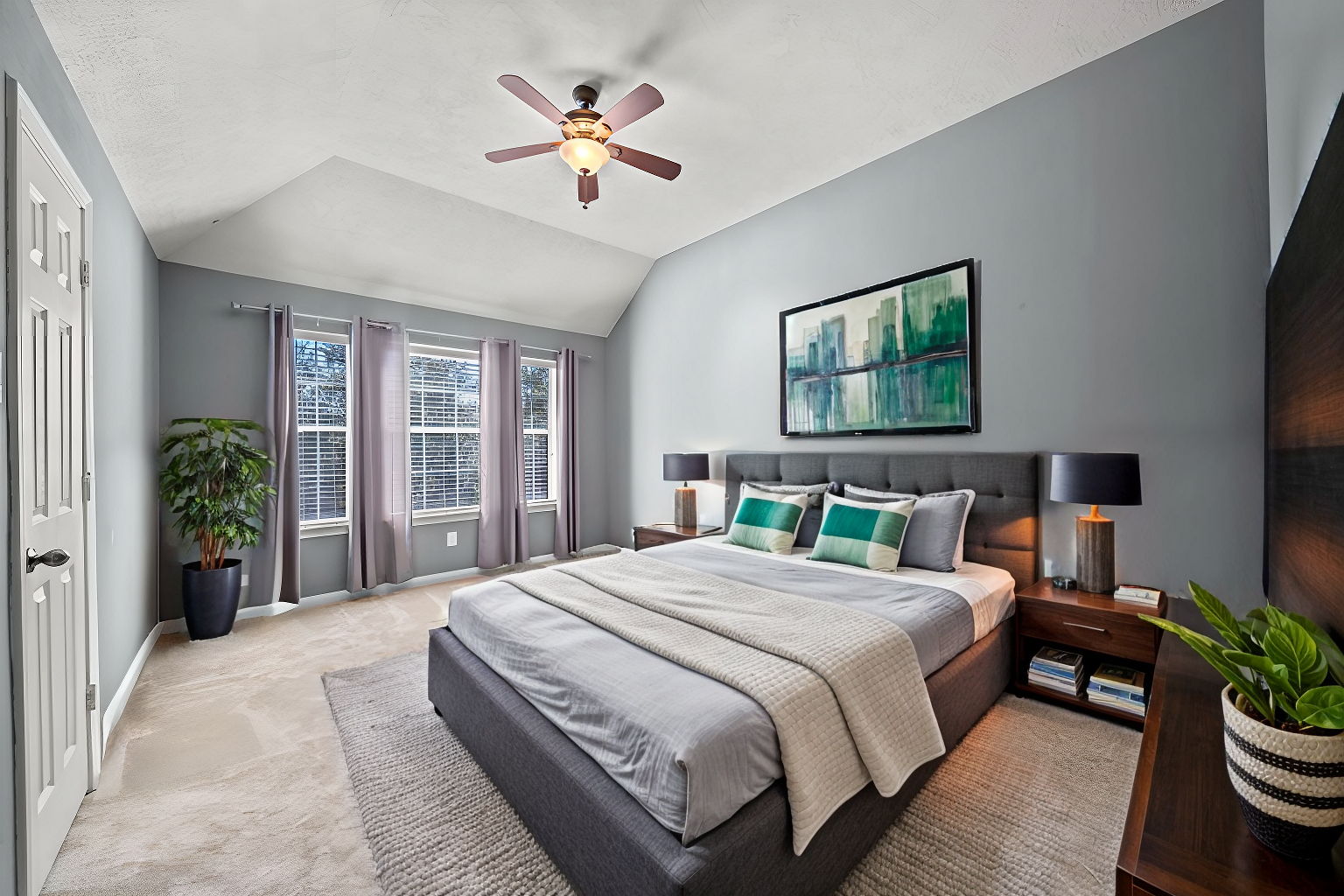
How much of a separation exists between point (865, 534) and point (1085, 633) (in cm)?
100

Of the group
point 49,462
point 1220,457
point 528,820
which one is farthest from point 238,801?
point 1220,457

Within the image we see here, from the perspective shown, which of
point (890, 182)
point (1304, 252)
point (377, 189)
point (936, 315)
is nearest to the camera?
point (1304, 252)

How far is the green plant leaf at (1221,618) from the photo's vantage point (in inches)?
38.5

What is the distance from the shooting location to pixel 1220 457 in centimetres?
237

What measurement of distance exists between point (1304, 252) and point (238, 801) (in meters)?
3.66

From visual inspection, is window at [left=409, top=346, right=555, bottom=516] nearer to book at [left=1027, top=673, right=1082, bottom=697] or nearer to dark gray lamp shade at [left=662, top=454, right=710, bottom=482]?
dark gray lamp shade at [left=662, top=454, right=710, bottom=482]

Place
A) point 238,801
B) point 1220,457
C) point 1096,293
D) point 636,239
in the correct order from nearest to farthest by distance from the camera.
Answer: point 238,801 < point 1220,457 < point 1096,293 < point 636,239

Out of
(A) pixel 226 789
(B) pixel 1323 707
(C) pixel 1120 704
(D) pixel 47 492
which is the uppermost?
(D) pixel 47 492

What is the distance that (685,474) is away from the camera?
175 inches

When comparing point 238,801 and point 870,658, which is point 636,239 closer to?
point 870,658

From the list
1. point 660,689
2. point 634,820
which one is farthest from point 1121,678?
point 634,820

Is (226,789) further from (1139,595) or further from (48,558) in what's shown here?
(1139,595)

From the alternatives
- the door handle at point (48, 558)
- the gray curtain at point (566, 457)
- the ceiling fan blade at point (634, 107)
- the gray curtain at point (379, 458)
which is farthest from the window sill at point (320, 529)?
the ceiling fan blade at point (634, 107)

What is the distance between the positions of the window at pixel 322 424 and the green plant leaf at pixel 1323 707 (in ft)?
16.6
